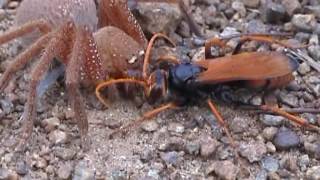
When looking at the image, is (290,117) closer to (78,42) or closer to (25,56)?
(78,42)

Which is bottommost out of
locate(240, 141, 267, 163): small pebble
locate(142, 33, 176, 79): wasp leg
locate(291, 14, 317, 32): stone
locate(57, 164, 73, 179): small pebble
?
locate(240, 141, 267, 163): small pebble

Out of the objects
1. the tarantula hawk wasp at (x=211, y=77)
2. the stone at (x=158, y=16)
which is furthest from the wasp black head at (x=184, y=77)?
the stone at (x=158, y=16)

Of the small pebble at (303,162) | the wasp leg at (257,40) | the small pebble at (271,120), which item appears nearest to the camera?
the small pebble at (303,162)

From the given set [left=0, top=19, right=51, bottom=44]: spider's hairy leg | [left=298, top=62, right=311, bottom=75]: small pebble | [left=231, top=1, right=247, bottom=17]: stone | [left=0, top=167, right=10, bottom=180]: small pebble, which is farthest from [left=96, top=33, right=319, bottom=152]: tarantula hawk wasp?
[left=231, top=1, right=247, bottom=17]: stone

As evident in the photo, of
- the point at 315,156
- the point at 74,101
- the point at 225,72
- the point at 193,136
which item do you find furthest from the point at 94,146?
the point at 315,156

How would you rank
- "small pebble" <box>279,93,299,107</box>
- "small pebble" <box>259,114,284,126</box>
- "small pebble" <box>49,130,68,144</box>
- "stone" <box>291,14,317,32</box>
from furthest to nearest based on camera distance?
1. "stone" <box>291,14,317,32</box>
2. "small pebble" <box>279,93,299,107</box>
3. "small pebble" <box>259,114,284,126</box>
4. "small pebble" <box>49,130,68,144</box>

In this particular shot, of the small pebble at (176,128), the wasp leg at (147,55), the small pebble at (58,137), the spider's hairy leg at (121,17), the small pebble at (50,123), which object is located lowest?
the small pebble at (176,128)

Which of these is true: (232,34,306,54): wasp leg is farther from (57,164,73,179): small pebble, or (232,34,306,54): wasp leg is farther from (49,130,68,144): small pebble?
(57,164,73,179): small pebble

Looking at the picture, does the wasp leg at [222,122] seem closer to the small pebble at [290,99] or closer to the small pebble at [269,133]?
the small pebble at [269,133]
